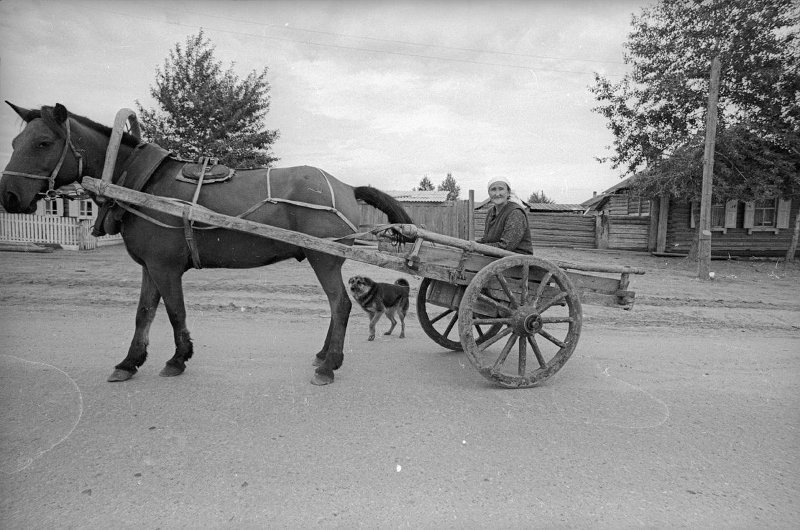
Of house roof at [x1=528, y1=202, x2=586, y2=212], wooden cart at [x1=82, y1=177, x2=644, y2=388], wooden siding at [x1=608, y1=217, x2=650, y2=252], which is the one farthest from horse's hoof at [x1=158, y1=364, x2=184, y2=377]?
house roof at [x1=528, y1=202, x2=586, y2=212]

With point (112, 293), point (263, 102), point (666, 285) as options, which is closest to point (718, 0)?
point (666, 285)

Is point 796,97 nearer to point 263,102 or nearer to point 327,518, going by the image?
point 263,102

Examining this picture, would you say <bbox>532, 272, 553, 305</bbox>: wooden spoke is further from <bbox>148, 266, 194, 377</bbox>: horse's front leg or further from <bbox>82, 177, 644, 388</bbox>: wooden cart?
<bbox>148, 266, 194, 377</bbox>: horse's front leg

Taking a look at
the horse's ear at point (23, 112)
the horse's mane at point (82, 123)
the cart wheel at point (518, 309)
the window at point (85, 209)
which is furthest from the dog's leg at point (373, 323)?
the window at point (85, 209)

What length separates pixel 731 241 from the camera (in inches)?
747

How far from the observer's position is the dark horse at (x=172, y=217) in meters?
3.93

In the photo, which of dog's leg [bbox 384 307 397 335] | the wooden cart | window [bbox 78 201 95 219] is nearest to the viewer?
the wooden cart

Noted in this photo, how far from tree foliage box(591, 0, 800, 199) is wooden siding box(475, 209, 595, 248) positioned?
11.8ft

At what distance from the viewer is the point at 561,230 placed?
20609 millimetres

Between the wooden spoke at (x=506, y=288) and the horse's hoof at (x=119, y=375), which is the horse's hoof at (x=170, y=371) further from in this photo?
the wooden spoke at (x=506, y=288)

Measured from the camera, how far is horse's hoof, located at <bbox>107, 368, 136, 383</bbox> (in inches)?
159

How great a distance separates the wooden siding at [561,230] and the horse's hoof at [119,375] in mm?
17168

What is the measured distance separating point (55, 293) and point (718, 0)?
19.6m

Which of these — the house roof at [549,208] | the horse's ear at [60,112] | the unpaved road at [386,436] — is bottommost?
the unpaved road at [386,436]
